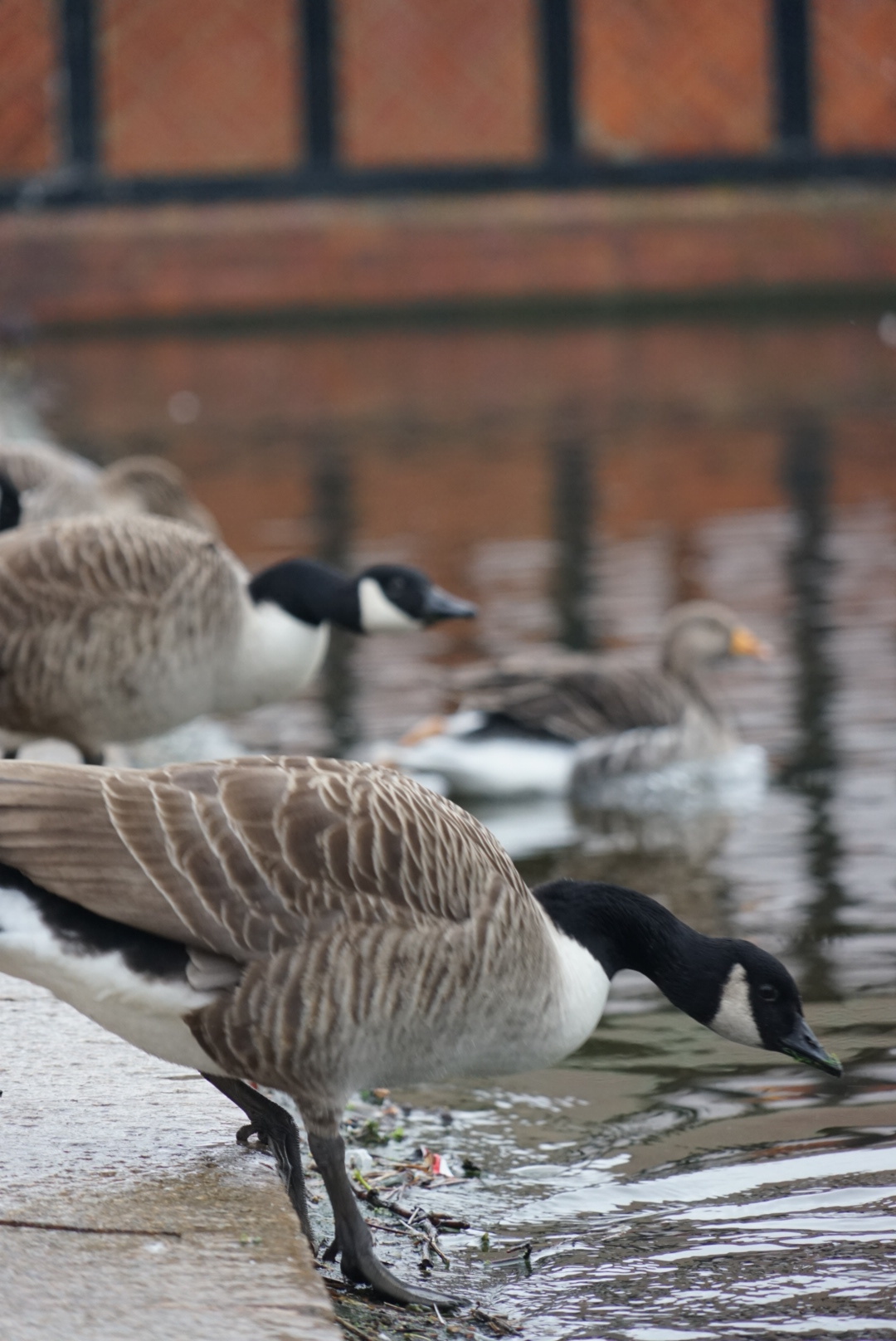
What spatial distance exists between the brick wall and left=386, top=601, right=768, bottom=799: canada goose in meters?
20.0

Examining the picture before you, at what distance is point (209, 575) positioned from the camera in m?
6.79

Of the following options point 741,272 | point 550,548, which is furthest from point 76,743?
point 741,272

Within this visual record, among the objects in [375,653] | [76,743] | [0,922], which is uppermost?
[0,922]

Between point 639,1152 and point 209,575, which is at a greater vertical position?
point 209,575

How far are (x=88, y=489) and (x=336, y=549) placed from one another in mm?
4112

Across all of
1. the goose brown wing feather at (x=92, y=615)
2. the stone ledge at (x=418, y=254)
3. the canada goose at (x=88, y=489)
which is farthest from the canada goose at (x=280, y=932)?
the stone ledge at (x=418, y=254)

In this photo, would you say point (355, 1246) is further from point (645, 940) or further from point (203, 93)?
point (203, 93)

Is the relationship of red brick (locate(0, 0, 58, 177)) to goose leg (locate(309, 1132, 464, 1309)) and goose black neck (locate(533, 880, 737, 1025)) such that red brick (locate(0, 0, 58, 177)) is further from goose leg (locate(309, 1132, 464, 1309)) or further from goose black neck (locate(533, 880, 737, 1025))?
goose leg (locate(309, 1132, 464, 1309))

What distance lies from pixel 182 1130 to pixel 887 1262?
139 centimetres

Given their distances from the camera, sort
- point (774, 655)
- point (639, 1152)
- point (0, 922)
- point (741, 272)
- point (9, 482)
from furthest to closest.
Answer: point (741, 272)
point (774, 655)
point (9, 482)
point (639, 1152)
point (0, 922)

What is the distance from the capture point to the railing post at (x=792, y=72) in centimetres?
2759

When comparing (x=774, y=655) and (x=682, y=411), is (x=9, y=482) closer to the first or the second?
(x=774, y=655)

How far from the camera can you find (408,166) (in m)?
27.7

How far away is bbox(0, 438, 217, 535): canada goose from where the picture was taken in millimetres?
8859
